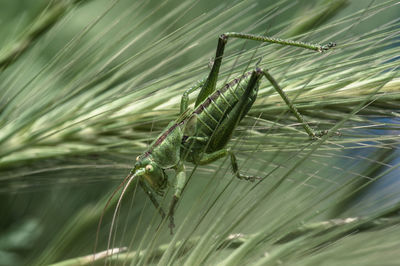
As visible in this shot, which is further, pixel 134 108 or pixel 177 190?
pixel 134 108

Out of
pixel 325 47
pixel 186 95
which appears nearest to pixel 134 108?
pixel 186 95

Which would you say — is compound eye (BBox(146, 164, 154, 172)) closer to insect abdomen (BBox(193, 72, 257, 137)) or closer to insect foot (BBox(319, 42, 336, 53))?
insect abdomen (BBox(193, 72, 257, 137))

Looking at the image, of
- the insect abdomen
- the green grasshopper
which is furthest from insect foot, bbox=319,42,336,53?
the insect abdomen

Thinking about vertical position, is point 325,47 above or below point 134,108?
below

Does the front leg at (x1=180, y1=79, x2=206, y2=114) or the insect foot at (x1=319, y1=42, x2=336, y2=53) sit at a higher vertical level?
the front leg at (x1=180, y1=79, x2=206, y2=114)

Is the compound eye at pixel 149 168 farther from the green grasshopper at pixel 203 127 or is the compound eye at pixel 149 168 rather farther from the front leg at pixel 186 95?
the front leg at pixel 186 95

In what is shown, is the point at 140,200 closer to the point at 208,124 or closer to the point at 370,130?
the point at 208,124

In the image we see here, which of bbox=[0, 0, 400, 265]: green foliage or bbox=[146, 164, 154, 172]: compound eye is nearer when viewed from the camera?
bbox=[0, 0, 400, 265]: green foliage

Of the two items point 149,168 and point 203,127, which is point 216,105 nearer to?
point 203,127

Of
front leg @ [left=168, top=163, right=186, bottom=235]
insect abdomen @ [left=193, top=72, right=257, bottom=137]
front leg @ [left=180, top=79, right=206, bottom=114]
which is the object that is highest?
front leg @ [left=180, top=79, right=206, bottom=114]
